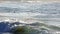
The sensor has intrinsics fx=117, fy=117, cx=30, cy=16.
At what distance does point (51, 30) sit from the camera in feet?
5.07

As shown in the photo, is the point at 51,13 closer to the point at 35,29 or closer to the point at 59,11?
the point at 59,11

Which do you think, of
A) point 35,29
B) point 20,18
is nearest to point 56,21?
point 35,29

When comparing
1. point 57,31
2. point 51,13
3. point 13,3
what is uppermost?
point 13,3

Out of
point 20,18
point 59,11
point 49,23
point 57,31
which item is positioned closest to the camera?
point 57,31

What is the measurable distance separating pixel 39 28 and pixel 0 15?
73 cm

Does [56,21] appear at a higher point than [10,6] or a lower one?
lower

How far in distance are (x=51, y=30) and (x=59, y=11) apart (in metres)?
0.62

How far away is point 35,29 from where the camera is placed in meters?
1.53

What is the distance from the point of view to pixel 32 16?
1881 mm

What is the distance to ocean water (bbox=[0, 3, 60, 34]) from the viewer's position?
1566 mm

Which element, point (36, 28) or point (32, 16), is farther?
point (32, 16)

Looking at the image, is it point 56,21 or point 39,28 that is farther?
point 56,21

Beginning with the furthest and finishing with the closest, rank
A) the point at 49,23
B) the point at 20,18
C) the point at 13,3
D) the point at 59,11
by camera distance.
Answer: the point at 13,3 → the point at 59,11 → the point at 20,18 → the point at 49,23

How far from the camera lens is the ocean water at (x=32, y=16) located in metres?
1.57
